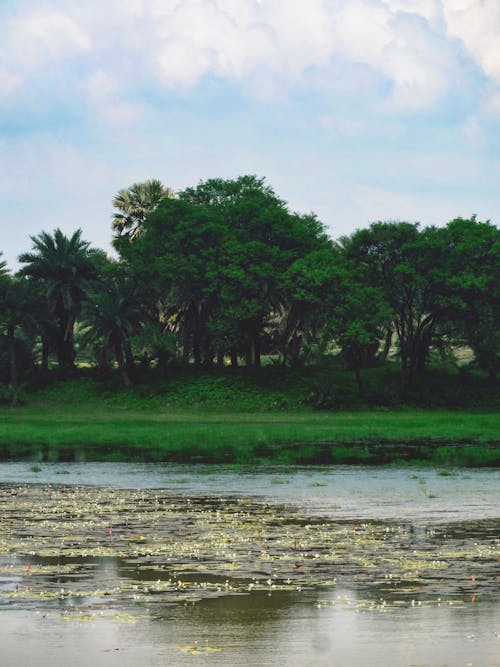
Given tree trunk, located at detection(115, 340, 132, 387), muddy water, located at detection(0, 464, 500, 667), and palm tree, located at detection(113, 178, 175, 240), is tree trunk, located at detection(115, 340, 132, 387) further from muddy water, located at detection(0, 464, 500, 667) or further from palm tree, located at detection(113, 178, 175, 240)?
muddy water, located at detection(0, 464, 500, 667)

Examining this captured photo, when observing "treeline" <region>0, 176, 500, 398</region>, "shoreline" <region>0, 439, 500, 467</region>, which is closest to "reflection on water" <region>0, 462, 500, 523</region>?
"shoreline" <region>0, 439, 500, 467</region>

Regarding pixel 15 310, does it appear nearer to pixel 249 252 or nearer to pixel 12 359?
pixel 12 359

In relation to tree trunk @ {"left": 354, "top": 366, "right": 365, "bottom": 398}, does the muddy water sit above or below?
below

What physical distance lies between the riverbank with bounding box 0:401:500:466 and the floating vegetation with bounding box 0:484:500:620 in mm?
17525

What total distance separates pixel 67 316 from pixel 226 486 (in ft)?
218

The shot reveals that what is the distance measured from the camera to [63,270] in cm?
9625

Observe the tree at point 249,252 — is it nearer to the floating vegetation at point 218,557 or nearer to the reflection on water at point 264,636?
the floating vegetation at point 218,557

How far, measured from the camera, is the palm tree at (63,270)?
95.8 m

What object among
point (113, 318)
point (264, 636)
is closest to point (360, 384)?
point (113, 318)

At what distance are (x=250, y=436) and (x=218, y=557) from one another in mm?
37615

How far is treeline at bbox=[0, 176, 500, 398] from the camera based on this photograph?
283 feet

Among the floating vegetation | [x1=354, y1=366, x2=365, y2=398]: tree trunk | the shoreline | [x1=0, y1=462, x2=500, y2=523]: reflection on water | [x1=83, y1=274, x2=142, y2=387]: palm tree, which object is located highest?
[x1=83, y1=274, x2=142, y2=387]: palm tree

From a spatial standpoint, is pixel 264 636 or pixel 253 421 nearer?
pixel 264 636

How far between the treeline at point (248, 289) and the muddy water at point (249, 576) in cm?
5307
